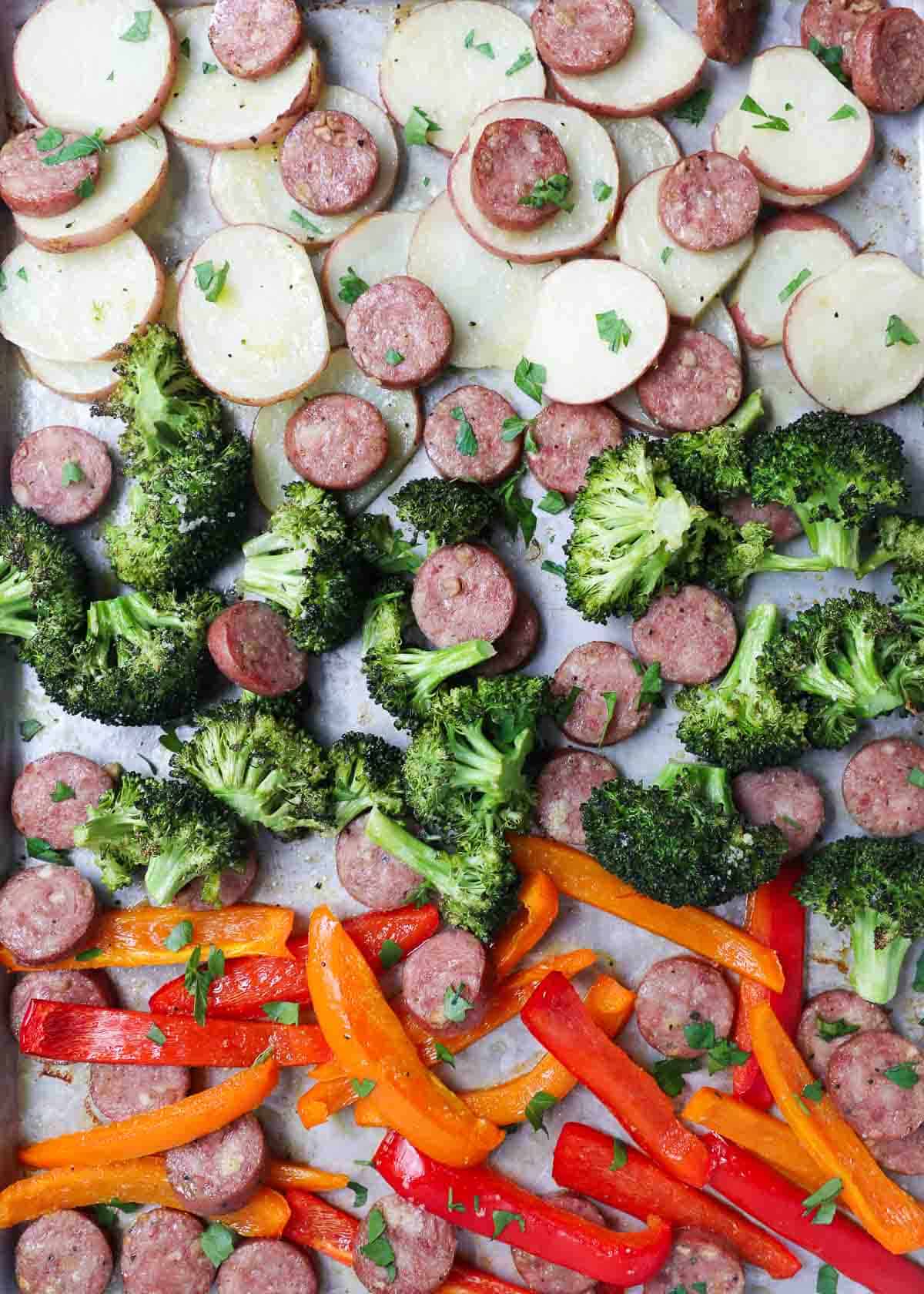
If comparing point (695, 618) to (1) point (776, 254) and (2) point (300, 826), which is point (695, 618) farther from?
(2) point (300, 826)

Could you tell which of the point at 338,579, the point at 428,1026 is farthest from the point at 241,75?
the point at 428,1026

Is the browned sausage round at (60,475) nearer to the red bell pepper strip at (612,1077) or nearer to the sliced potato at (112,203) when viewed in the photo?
the sliced potato at (112,203)

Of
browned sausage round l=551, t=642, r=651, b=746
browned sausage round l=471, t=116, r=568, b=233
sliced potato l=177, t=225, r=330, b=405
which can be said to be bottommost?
browned sausage round l=551, t=642, r=651, b=746

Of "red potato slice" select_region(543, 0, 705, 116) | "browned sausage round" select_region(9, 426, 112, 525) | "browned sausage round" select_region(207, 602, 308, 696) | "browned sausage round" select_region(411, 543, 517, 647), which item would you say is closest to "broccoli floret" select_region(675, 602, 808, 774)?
"browned sausage round" select_region(411, 543, 517, 647)

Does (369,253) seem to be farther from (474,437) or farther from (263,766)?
(263,766)

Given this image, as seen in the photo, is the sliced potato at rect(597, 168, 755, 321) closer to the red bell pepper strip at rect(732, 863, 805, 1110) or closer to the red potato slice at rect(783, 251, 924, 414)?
the red potato slice at rect(783, 251, 924, 414)

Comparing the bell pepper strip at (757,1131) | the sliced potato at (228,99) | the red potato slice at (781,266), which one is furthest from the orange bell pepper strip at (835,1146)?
the sliced potato at (228,99)
